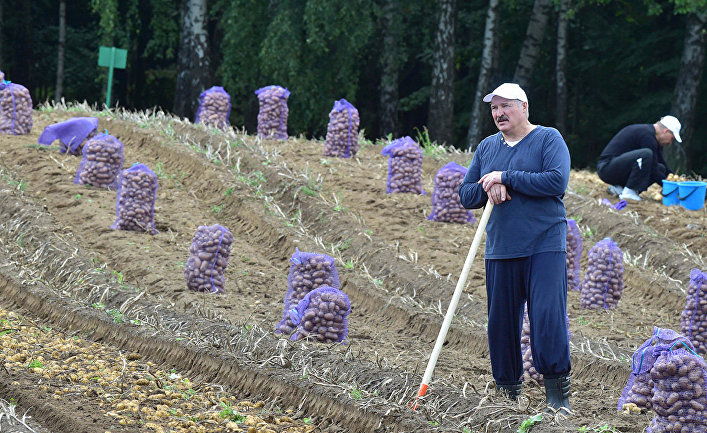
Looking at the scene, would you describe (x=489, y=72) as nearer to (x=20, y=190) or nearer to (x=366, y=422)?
(x=20, y=190)

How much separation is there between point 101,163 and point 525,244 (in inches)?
225

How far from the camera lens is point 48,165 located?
995cm

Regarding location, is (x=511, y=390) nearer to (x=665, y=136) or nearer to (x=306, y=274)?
(x=306, y=274)

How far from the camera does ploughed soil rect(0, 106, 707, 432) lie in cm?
474

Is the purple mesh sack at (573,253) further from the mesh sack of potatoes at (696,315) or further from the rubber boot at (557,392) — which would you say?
the rubber boot at (557,392)

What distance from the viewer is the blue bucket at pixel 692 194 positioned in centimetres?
1081

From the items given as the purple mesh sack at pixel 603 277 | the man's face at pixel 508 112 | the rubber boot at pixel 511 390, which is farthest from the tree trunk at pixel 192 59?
the rubber boot at pixel 511 390

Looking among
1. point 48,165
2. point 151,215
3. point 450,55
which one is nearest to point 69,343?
point 151,215

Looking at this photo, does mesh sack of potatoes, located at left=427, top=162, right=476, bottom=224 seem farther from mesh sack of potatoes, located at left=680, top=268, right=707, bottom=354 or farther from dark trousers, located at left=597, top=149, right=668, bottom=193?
mesh sack of potatoes, located at left=680, top=268, right=707, bottom=354

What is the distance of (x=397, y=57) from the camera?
19.7 metres

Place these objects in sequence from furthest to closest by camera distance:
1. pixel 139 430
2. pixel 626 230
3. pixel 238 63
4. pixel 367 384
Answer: pixel 238 63 < pixel 626 230 < pixel 367 384 < pixel 139 430

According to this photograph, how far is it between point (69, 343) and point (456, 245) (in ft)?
13.7

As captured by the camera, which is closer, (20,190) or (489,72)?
(20,190)

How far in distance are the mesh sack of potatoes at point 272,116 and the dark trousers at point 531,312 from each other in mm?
7750
